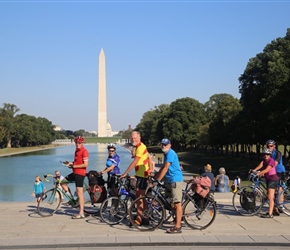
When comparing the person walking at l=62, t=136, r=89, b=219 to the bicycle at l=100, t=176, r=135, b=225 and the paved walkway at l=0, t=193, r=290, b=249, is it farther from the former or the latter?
the bicycle at l=100, t=176, r=135, b=225

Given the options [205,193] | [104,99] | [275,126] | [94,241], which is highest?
[104,99]

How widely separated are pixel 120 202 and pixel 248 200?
3.06 meters

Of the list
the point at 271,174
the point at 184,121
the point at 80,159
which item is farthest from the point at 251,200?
the point at 184,121

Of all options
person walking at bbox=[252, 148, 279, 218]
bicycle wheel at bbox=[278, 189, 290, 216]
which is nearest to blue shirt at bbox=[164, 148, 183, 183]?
person walking at bbox=[252, 148, 279, 218]

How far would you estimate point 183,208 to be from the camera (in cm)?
920

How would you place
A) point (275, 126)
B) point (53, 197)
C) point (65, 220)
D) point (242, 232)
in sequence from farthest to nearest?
point (275, 126), point (53, 197), point (65, 220), point (242, 232)

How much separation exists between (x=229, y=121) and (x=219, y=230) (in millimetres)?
51224

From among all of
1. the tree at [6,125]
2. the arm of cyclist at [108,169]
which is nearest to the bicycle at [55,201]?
the arm of cyclist at [108,169]

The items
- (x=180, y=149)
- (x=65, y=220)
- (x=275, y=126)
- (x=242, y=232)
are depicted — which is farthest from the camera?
(x=180, y=149)

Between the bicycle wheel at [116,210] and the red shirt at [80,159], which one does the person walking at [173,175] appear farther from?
the red shirt at [80,159]

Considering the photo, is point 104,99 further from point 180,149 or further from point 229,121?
point 229,121

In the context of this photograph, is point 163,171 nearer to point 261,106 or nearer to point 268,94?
point 268,94

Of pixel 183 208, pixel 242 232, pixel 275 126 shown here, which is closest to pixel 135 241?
pixel 183 208

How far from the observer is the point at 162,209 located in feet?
29.8
